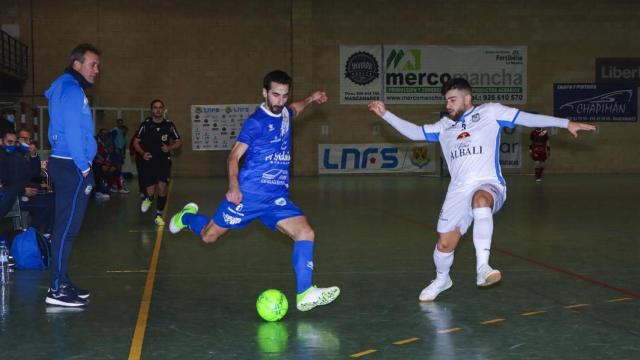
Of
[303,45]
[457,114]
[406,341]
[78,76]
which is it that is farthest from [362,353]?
[303,45]

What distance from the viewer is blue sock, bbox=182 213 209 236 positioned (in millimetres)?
7477

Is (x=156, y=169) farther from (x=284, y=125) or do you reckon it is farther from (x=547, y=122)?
(x=547, y=122)

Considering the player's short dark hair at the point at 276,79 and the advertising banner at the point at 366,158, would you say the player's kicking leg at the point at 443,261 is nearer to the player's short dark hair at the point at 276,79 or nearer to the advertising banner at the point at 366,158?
the player's short dark hair at the point at 276,79

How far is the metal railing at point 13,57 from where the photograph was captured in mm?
25969

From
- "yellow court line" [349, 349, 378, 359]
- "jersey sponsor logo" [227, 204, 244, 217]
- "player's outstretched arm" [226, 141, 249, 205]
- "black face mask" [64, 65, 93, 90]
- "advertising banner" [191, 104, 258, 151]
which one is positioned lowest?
"yellow court line" [349, 349, 378, 359]

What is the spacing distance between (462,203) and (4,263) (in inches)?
176

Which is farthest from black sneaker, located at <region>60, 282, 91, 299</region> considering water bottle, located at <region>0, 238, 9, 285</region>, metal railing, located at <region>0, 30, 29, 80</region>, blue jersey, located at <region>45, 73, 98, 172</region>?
metal railing, located at <region>0, 30, 29, 80</region>

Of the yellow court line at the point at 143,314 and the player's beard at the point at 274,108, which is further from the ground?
the player's beard at the point at 274,108

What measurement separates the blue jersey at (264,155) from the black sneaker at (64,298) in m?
1.63

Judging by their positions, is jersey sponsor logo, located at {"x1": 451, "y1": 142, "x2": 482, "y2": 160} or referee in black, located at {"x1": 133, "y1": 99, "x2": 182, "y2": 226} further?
referee in black, located at {"x1": 133, "y1": 99, "x2": 182, "y2": 226}

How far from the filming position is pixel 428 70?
103 feet

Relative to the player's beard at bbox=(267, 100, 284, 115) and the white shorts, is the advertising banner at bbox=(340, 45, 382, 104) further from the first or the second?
the player's beard at bbox=(267, 100, 284, 115)

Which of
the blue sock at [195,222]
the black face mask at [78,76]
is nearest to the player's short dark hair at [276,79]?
the black face mask at [78,76]

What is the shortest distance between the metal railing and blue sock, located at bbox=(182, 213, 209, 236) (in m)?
19.9
